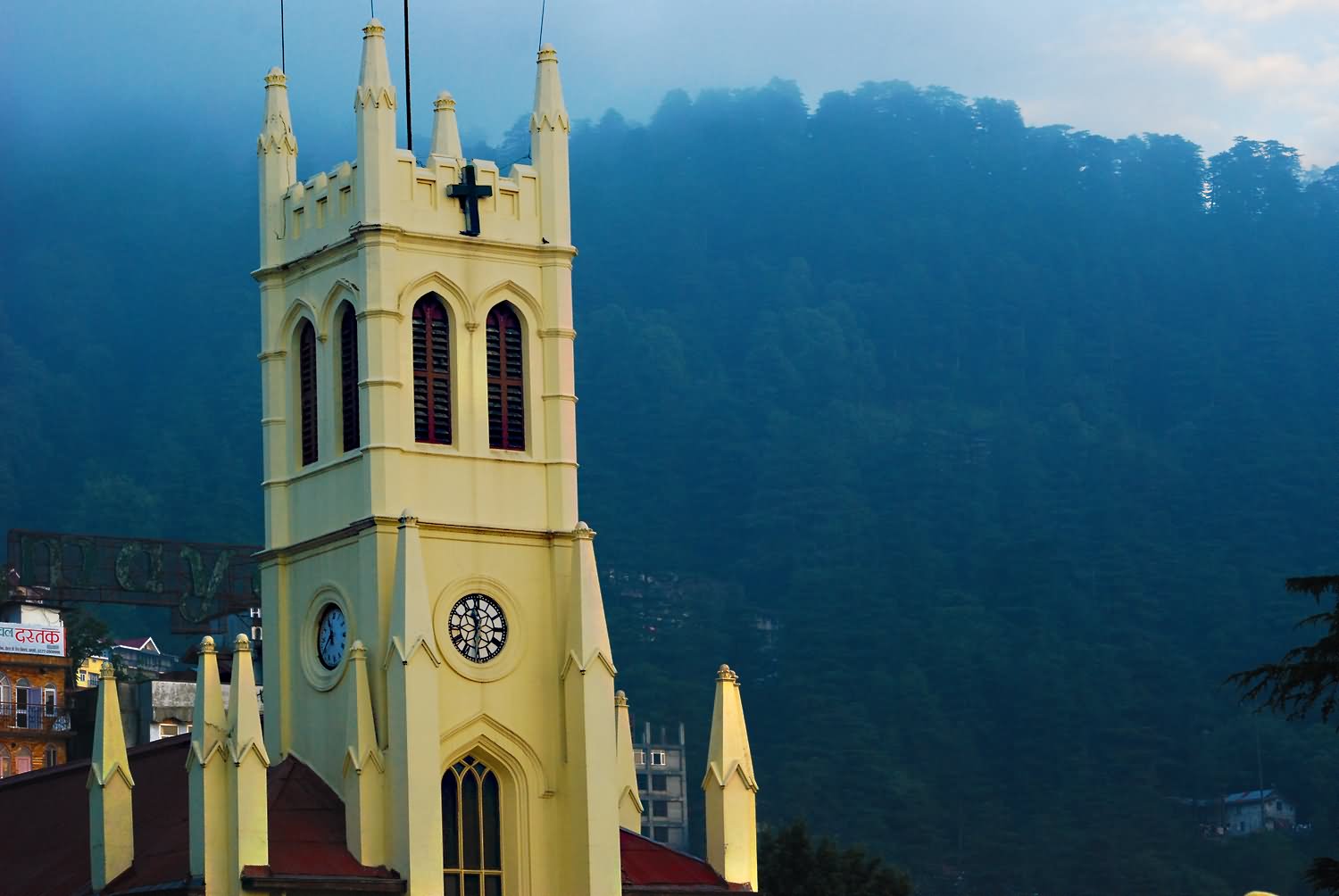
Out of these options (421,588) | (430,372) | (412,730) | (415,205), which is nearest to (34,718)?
(430,372)

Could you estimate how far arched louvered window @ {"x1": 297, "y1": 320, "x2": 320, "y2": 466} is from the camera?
5703cm

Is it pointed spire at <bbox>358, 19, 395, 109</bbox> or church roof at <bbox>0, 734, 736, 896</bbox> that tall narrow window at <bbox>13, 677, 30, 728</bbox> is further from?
pointed spire at <bbox>358, 19, 395, 109</bbox>

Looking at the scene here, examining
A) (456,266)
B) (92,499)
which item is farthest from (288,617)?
(92,499)

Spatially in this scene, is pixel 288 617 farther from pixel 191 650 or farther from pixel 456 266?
pixel 191 650

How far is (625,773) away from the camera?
2255 inches

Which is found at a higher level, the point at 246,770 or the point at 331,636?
the point at 331,636

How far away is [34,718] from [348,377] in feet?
206

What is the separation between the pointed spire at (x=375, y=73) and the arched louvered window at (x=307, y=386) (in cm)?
481

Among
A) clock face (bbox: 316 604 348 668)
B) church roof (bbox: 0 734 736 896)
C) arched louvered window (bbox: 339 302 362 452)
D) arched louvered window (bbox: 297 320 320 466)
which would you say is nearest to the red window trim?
arched louvered window (bbox: 339 302 362 452)

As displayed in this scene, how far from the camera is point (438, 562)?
54719mm

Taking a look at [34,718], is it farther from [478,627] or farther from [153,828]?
[478,627]

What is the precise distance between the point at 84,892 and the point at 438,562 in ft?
30.6

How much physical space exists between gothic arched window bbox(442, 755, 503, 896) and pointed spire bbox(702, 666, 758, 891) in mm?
4534

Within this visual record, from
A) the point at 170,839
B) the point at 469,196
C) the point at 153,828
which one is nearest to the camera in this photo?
the point at 170,839
